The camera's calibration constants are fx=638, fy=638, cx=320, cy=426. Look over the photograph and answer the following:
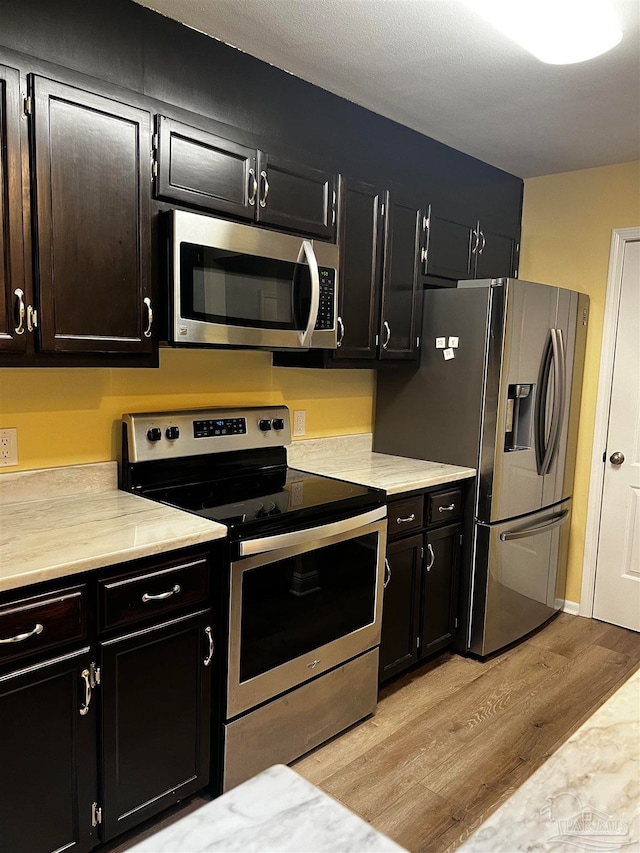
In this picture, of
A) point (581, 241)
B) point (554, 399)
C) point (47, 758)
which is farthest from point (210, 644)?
point (581, 241)

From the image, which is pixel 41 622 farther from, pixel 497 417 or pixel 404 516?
pixel 497 417

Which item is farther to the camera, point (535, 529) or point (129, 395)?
point (535, 529)

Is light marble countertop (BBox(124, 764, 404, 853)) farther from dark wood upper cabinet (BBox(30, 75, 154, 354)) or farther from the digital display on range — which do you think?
the digital display on range

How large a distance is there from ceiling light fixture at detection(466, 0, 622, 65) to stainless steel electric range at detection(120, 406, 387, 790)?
1.58m

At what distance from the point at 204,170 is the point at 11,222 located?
2.21 ft

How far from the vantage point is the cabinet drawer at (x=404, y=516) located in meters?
2.64

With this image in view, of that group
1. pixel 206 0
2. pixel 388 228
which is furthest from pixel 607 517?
pixel 206 0

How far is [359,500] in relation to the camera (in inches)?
92.7

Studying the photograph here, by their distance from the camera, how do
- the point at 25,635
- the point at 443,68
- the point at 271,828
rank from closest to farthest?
the point at 271,828 < the point at 25,635 < the point at 443,68

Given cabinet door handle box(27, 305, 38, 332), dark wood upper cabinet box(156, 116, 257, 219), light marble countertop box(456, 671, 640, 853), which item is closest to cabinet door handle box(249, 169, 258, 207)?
dark wood upper cabinet box(156, 116, 257, 219)

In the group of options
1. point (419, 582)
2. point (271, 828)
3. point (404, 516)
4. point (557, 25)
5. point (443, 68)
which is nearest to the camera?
point (271, 828)

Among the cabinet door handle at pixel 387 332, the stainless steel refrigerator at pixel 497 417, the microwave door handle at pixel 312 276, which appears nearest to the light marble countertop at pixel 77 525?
the microwave door handle at pixel 312 276

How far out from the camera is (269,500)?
2295mm

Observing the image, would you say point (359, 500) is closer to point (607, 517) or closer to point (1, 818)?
point (1, 818)
